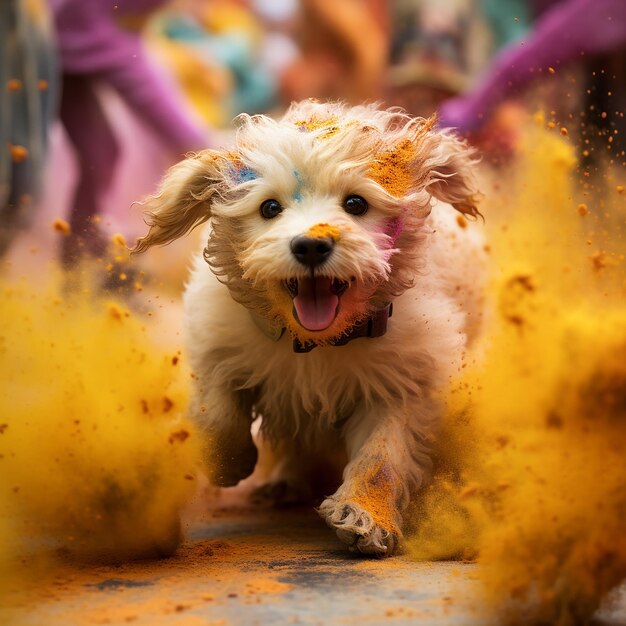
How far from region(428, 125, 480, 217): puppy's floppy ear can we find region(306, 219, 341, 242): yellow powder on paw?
0.60 m

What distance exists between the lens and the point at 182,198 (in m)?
3.29

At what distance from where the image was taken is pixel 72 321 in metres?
3.47

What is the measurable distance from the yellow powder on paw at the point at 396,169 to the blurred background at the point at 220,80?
0.86 meters

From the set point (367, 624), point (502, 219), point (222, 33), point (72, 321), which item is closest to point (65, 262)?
point (72, 321)

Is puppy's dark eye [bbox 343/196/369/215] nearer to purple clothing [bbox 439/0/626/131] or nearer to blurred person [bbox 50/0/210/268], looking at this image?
purple clothing [bbox 439/0/626/131]

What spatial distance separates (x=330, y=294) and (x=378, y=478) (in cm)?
58

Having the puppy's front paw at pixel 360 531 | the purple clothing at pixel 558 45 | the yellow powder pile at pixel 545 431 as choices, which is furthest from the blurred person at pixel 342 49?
the puppy's front paw at pixel 360 531

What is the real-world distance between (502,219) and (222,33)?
24.1 ft

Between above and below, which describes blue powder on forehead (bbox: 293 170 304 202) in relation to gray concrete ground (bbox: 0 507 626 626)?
above

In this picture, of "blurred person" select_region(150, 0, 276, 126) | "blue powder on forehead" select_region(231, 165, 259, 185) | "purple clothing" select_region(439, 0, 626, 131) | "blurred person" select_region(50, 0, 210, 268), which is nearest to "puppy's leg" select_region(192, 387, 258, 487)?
"blue powder on forehead" select_region(231, 165, 259, 185)

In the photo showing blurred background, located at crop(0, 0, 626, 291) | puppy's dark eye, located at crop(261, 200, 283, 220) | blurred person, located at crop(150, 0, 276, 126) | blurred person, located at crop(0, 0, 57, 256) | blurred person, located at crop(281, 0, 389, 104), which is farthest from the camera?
blurred person, located at crop(150, 0, 276, 126)

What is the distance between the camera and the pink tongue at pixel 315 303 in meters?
2.91

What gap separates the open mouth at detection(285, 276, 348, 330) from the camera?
291 cm

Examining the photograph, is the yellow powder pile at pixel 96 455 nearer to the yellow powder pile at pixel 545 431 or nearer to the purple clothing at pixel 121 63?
the yellow powder pile at pixel 545 431
